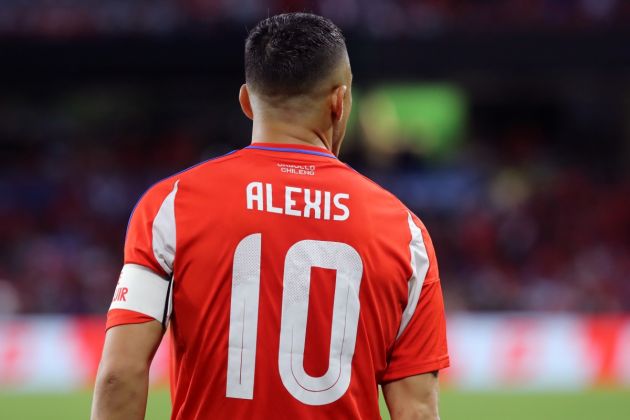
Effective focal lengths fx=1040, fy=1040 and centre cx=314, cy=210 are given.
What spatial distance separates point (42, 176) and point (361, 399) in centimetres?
1544

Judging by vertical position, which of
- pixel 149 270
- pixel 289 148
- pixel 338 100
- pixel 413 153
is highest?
pixel 413 153

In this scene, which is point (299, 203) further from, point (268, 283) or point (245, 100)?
point (245, 100)

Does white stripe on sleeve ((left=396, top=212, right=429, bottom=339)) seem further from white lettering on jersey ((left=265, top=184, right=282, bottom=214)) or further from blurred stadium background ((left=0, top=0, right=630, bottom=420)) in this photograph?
blurred stadium background ((left=0, top=0, right=630, bottom=420))

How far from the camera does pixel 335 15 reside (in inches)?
597

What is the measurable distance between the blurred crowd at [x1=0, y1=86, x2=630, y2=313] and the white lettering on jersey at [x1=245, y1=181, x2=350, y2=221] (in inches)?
447

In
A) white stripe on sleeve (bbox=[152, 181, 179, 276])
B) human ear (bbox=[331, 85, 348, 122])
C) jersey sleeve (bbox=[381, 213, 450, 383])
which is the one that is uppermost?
human ear (bbox=[331, 85, 348, 122])

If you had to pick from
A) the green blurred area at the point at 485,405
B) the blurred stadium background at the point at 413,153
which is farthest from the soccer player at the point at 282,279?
the blurred stadium background at the point at 413,153

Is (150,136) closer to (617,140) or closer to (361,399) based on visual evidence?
(617,140)

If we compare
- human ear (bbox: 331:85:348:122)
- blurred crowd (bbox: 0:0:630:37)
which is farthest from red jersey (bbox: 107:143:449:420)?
blurred crowd (bbox: 0:0:630:37)

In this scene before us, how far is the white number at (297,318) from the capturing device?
7.11 ft

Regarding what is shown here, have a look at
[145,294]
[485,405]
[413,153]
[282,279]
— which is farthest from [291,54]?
[413,153]

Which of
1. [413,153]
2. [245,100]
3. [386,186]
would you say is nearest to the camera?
[245,100]

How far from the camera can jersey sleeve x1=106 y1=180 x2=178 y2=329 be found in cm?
214

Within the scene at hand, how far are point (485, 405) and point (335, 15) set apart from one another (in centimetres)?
726
